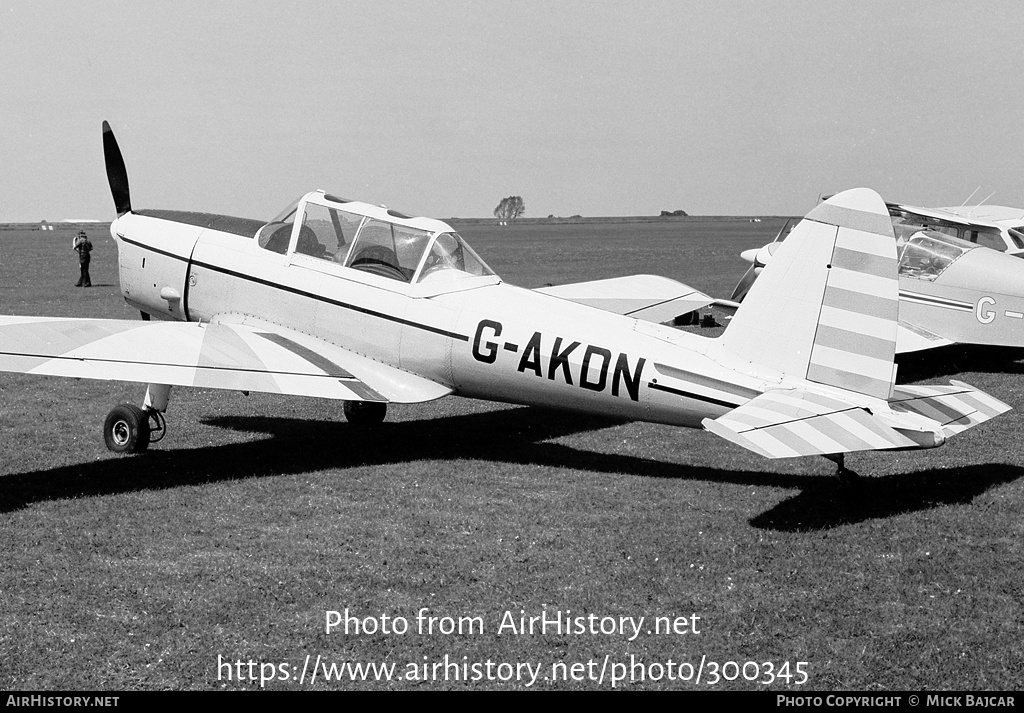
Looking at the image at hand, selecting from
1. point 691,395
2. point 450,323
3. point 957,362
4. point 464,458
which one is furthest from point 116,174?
point 957,362

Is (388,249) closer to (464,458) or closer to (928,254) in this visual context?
(464,458)

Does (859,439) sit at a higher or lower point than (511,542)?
higher

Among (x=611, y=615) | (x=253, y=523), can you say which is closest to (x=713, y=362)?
(x=611, y=615)

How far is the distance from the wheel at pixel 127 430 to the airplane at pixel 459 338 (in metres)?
0.01

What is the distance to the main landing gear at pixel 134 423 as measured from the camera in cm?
840

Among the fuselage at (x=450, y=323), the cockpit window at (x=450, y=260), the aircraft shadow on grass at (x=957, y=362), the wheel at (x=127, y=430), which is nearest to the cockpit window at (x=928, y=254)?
the aircraft shadow on grass at (x=957, y=362)

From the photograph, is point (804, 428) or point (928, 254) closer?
point (804, 428)

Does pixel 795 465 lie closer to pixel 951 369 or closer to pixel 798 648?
pixel 798 648

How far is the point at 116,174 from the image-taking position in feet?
35.3

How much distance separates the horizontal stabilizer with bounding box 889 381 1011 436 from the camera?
634 cm

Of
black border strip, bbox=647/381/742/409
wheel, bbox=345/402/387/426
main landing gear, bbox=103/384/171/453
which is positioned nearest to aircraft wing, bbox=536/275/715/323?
wheel, bbox=345/402/387/426

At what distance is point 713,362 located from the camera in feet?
22.7

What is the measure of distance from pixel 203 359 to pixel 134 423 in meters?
1.07

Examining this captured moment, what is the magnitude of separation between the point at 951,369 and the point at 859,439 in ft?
25.2
